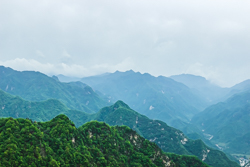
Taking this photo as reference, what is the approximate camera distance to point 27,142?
7988 cm

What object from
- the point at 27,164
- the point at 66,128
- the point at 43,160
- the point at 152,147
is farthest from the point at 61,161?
the point at 152,147

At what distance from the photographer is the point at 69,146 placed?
90.0 m

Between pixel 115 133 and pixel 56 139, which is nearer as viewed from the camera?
pixel 56 139

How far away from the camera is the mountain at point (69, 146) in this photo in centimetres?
7506

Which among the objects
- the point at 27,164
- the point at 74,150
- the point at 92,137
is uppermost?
the point at 92,137

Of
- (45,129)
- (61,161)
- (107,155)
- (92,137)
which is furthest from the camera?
(92,137)

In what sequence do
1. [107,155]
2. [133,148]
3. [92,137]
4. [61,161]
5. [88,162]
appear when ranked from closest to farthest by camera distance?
[61,161], [88,162], [107,155], [92,137], [133,148]

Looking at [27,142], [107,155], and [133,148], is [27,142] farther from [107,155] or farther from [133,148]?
[133,148]

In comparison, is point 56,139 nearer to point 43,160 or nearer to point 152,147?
point 43,160

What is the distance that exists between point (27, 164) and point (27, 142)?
11.1 meters

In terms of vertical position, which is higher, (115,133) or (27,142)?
(115,133)

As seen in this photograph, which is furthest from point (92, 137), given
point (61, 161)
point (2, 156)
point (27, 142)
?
point (2, 156)

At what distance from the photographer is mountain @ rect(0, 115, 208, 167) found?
7506cm

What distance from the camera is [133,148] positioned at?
122438 millimetres
